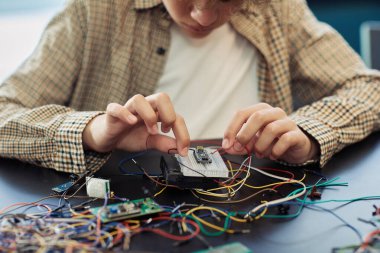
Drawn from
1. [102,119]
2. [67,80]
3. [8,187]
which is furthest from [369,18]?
[8,187]

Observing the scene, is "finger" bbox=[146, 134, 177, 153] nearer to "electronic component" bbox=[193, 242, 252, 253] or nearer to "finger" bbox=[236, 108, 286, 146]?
"finger" bbox=[236, 108, 286, 146]

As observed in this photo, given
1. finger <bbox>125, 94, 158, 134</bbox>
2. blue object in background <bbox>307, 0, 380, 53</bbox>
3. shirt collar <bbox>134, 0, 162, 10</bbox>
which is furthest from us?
blue object in background <bbox>307, 0, 380, 53</bbox>

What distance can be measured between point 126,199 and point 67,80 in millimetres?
616

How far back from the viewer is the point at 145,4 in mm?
1353

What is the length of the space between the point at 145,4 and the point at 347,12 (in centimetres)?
187

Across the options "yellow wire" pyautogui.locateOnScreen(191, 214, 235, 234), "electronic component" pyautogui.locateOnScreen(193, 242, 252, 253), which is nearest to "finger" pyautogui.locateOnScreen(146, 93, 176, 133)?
"yellow wire" pyautogui.locateOnScreen(191, 214, 235, 234)

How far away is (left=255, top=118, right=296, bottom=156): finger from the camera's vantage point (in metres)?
1.00

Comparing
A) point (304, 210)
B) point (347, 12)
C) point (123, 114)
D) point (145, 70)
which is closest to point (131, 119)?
point (123, 114)

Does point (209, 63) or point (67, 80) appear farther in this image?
point (209, 63)

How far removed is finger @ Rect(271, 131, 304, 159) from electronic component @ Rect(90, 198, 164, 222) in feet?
1.08

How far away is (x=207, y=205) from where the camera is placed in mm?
824

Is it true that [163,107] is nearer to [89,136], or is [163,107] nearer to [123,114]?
[123,114]

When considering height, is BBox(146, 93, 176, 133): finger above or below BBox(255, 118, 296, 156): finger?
above

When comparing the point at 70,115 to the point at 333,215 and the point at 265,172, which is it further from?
the point at 333,215
